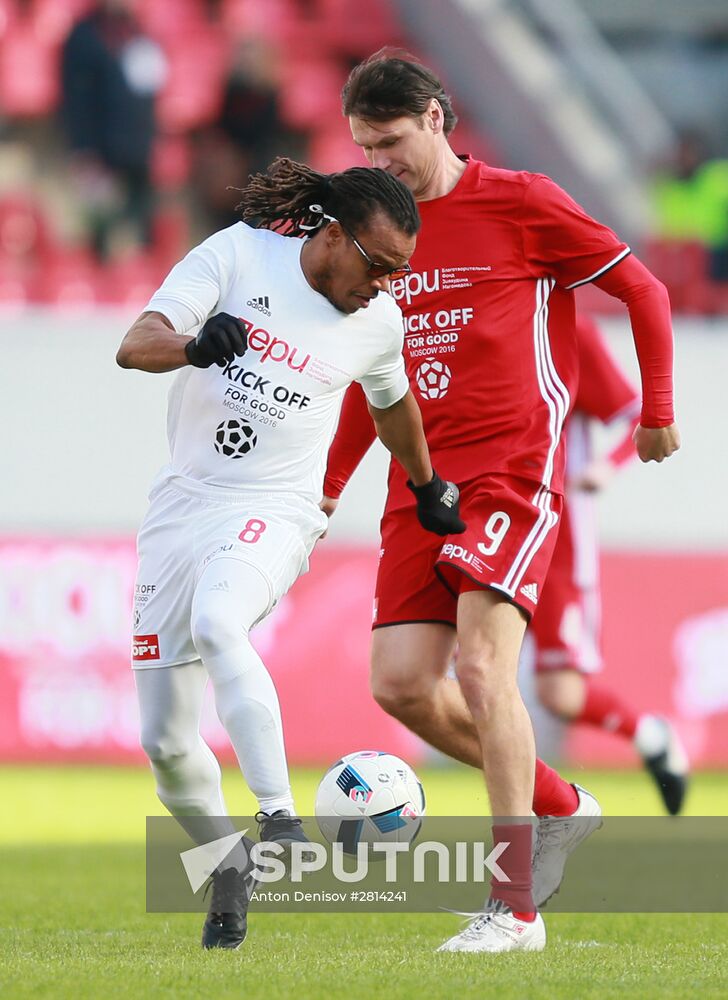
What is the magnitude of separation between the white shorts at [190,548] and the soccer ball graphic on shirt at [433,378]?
27.5 inches

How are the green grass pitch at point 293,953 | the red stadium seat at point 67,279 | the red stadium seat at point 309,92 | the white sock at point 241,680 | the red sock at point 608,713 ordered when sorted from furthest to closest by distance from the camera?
the red stadium seat at point 309,92
the red stadium seat at point 67,279
the red sock at point 608,713
the white sock at point 241,680
the green grass pitch at point 293,953

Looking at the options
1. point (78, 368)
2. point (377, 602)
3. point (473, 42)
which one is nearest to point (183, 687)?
point (377, 602)

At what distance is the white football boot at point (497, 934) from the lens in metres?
4.75

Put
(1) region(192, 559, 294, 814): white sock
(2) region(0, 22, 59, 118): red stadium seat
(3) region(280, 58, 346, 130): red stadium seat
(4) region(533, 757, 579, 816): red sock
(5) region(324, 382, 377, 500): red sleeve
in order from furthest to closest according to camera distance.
→ 1. (3) region(280, 58, 346, 130): red stadium seat
2. (2) region(0, 22, 59, 118): red stadium seat
3. (5) region(324, 382, 377, 500): red sleeve
4. (4) region(533, 757, 579, 816): red sock
5. (1) region(192, 559, 294, 814): white sock

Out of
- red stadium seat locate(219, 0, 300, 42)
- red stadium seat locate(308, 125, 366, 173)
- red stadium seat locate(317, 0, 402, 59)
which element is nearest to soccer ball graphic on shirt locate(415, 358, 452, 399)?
red stadium seat locate(308, 125, 366, 173)

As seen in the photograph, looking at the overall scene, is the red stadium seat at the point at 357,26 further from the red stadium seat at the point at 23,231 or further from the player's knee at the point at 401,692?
the player's knee at the point at 401,692

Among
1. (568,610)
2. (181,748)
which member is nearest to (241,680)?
Result: (181,748)

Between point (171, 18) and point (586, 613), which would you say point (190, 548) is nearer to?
point (586, 613)

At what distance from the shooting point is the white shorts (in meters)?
4.77

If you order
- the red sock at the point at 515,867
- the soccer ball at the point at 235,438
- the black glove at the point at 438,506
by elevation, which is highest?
the soccer ball at the point at 235,438

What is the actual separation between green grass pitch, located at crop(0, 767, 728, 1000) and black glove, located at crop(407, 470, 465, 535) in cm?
119

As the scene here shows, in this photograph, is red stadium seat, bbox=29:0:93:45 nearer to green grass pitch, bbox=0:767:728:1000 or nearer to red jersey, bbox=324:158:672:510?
green grass pitch, bbox=0:767:728:1000

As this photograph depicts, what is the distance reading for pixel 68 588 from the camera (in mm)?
11906

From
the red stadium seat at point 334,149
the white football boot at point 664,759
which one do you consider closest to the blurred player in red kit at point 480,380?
the white football boot at point 664,759
